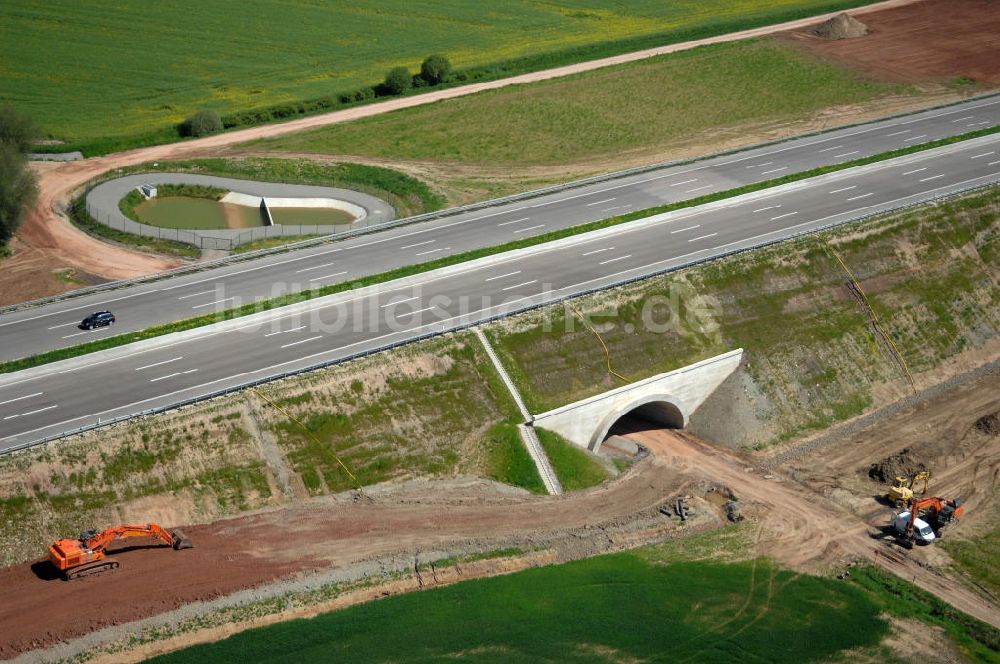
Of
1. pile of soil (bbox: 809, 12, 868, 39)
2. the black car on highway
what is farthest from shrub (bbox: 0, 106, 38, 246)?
pile of soil (bbox: 809, 12, 868, 39)

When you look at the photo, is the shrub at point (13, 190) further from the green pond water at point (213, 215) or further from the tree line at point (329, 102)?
the tree line at point (329, 102)

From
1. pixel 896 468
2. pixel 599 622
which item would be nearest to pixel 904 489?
pixel 896 468

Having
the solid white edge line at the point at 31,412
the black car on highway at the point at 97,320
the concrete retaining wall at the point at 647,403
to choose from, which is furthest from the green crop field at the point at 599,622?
the black car on highway at the point at 97,320

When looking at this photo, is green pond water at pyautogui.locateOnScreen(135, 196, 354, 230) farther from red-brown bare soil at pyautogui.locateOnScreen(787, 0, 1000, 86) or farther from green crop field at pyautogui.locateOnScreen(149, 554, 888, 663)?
red-brown bare soil at pyautogui.locateOnScreen(787, 0, 1000, 86)

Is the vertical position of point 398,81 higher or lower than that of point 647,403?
higher

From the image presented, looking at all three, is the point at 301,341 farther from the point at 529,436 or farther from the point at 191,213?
the point at 191,213
